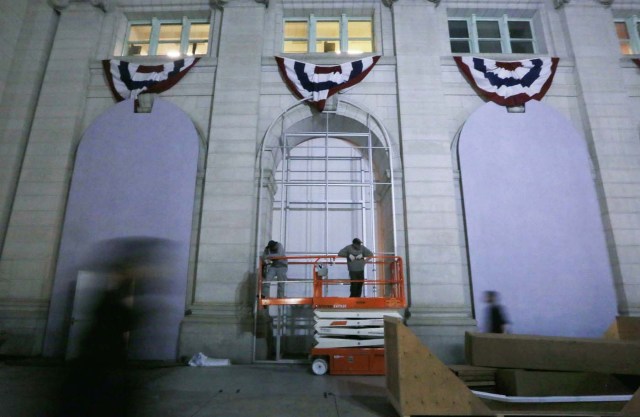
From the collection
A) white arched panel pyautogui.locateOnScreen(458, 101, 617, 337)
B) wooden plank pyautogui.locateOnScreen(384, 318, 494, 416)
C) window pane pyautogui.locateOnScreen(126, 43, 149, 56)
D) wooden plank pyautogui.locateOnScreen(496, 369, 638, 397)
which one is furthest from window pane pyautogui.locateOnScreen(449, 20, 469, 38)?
wooden plank pyautogui.locateOnScreen(384, 318, 494, 416)

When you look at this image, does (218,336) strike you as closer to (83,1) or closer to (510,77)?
(510,77)

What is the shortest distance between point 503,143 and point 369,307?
6.93m

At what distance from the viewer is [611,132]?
11.1 meters

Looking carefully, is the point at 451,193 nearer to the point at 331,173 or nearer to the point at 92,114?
the point at 331,173

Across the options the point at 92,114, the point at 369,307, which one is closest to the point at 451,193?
the point at 369,307

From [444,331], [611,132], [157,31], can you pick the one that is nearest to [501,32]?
[611,132]

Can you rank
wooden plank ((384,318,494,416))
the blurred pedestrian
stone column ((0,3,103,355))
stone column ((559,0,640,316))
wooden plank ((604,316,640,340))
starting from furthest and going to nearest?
stone column ((0,3,103,355)) < stone column ((559,0,640,316)) < the blurred pedestrian < wooden plank ((604,316,640,340)) < wooden plank ((384,318,494,416))

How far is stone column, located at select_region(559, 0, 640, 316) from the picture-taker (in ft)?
32.7

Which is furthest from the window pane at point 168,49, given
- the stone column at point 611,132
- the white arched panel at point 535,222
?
the stone column at point 611,132

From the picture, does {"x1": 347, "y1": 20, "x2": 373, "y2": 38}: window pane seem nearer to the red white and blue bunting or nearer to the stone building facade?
the stone building facade

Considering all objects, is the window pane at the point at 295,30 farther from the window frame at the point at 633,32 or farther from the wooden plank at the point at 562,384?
the wooden plank at the point at 562,384

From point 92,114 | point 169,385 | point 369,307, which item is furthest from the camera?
point 92,114

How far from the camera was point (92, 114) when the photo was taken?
1183 centimetres

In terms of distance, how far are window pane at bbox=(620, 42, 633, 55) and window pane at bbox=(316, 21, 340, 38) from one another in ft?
33.6
